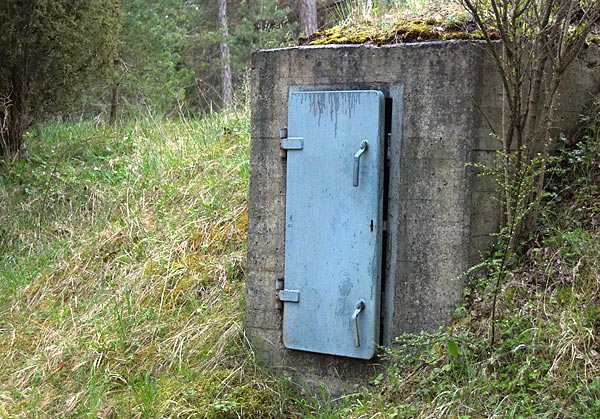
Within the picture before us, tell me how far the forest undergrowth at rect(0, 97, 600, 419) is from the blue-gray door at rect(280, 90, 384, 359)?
1.03 ft

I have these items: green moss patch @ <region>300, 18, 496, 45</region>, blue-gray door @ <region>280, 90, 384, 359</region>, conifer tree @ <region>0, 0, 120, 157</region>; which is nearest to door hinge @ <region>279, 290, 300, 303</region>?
blue-gray door @ <region>280, 90, 384, 359</region>

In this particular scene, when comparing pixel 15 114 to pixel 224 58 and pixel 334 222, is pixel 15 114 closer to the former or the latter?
pixel 334 222

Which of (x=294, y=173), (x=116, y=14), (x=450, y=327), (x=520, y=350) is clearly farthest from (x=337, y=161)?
(x=116, y=14)

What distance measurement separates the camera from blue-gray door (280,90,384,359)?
4590 millimetres

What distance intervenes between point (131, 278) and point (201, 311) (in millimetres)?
962

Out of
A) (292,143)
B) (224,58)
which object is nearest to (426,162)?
(292,143)

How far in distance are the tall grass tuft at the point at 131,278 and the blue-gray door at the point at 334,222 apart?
1.80 ft

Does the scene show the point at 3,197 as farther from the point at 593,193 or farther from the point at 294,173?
the point at 593,193

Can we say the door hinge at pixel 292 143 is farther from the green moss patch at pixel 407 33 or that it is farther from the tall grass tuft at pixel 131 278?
the tall grass tuft at pixel 131 278

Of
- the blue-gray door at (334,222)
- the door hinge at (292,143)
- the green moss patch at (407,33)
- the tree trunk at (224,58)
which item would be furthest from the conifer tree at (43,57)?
the tree trunk at (224,58)

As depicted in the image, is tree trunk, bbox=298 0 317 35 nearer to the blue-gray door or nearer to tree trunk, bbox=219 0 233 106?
tree trunk, bbox=219 0 233 106

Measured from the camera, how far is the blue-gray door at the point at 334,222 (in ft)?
15.1

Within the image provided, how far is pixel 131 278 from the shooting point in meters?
6.34

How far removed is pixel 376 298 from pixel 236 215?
90.7 inches
